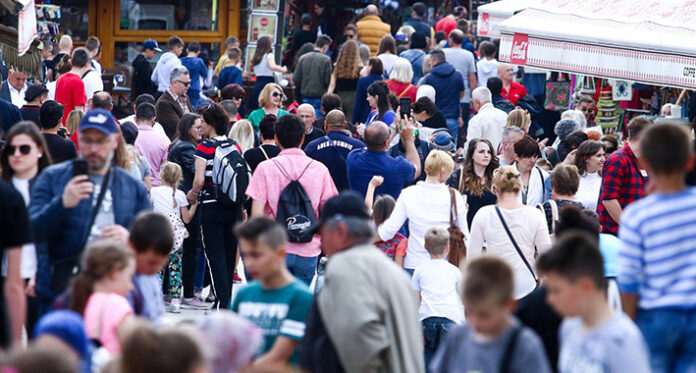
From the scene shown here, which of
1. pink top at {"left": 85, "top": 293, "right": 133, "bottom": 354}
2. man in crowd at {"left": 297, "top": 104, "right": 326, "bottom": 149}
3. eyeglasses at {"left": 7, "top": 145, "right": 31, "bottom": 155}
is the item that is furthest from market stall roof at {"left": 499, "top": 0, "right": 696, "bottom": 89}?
pink top at {"left": 85, "top": 293, "right": 133, "bottom": 354}

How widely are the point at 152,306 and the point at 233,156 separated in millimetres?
4263

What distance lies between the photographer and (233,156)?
9430mm

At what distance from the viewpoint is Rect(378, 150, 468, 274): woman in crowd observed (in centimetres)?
845

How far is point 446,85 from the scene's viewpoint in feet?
51.3

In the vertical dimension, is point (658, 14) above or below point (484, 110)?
above

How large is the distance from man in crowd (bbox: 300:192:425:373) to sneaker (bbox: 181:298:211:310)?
206 inches

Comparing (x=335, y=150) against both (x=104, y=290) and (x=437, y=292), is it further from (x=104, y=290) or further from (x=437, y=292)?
(x=104, y=290)

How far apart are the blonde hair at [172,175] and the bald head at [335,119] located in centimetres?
138

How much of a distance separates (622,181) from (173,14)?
48.9 feet

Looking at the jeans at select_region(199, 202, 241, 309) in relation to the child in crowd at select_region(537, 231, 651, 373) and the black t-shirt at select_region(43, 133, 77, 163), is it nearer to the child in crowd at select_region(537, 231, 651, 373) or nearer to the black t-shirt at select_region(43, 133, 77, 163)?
the black t-shirt at select_region(43, 133, 77, 163)

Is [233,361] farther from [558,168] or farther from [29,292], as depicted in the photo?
[558,168]

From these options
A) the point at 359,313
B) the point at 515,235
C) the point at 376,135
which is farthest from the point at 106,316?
the point at 376,135

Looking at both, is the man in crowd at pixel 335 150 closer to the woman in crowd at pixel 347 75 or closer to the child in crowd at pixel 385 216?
the child in crowd at pixel 385 216

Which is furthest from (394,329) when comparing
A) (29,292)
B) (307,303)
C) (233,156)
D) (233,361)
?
(233,156)
